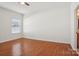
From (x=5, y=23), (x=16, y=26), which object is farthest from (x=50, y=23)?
(x=5, y=23)

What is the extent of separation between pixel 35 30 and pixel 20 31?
0.58 metres

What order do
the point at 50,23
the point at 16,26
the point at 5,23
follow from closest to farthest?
the point at 50,23
the point at 16,26
the point at 5,23

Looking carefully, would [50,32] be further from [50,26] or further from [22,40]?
[22,40]

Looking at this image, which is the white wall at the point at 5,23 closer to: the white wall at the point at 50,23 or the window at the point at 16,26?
the window at the point at 16,26

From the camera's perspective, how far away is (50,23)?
4980mm

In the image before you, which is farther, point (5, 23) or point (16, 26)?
point (5, 23)

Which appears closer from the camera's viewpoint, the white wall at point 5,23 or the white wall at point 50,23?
the white wall at point 50,23

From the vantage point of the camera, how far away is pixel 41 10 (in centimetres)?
459

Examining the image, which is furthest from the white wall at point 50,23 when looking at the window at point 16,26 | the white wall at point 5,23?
the white wall at point 5,23

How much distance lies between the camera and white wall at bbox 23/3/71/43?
451 cm

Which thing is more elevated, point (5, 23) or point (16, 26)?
point (5, 23)

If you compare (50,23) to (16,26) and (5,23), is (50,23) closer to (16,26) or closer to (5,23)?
(16,26)

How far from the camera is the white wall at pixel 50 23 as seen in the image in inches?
178

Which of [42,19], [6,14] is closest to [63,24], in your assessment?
[42,19]
